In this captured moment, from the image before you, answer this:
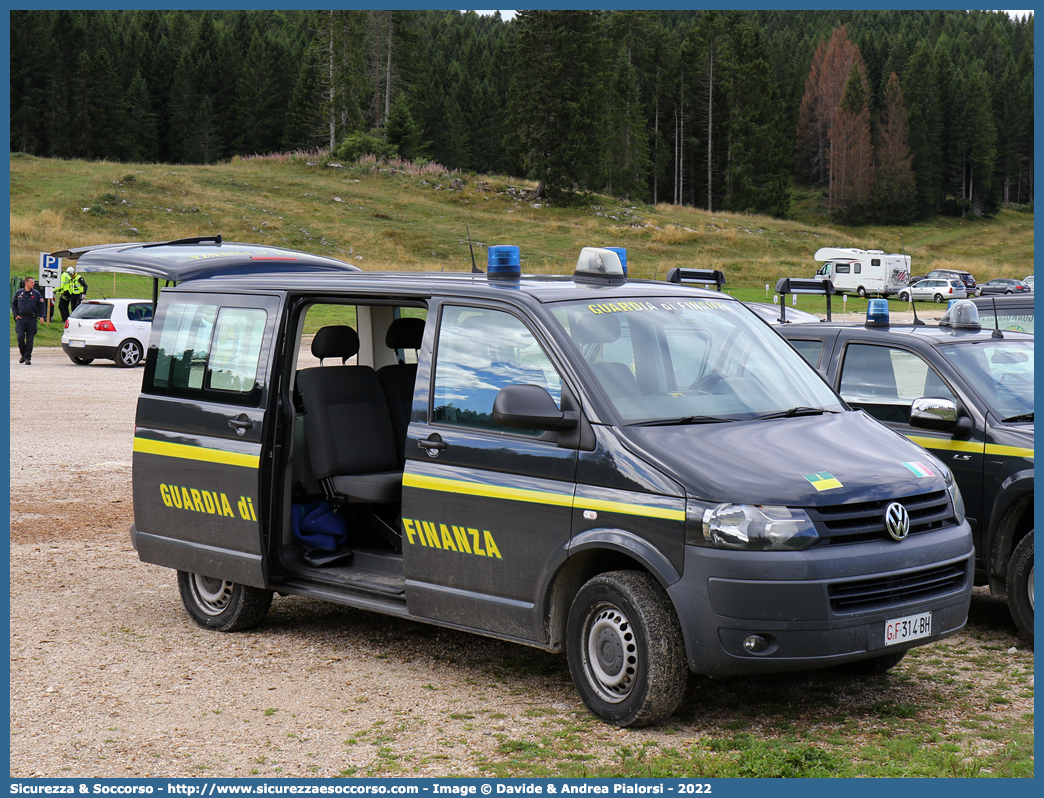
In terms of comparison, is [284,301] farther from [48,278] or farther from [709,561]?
[48,278]

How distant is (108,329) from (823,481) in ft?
76.8

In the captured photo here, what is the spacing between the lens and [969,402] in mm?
6863

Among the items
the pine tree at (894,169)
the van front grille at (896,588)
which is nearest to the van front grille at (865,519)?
the van front grille at (896,588)

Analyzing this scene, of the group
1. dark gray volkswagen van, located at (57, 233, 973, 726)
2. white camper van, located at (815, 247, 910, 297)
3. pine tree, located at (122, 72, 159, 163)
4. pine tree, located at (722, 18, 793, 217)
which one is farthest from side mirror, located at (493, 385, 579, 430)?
pine tree, located at (122, 72, 159, 163)

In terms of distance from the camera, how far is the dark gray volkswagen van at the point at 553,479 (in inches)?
192

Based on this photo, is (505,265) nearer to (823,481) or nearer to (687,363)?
(687,363)

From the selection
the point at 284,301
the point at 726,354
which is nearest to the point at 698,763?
the point at 726,354

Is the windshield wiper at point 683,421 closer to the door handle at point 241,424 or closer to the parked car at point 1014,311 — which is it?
the door handle at point 241,424

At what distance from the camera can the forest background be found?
302 feet

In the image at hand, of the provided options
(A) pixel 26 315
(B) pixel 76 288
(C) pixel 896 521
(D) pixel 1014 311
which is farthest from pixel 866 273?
(C) pixel 896 521

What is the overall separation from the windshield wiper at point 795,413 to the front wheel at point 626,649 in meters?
1.05

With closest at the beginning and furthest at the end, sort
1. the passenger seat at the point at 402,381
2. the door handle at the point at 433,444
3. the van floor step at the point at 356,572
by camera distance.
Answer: the door handle at the point at 433,444 < the van floor step at the point at 356,572 < the passenger seat at the point at 402,381

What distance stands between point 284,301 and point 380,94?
88805mm
